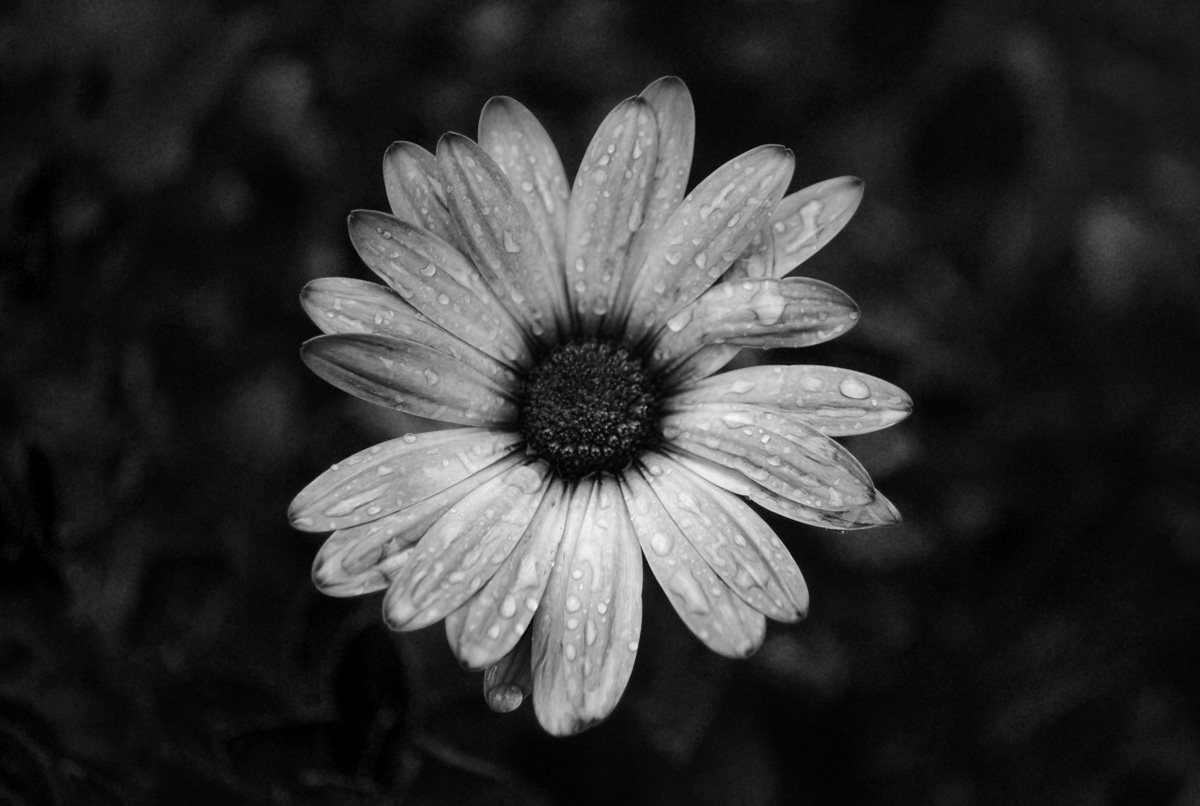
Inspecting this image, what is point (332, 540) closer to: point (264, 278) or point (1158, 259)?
point (264, 278)

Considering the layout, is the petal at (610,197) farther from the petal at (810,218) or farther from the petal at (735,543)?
the petal at (735,543)

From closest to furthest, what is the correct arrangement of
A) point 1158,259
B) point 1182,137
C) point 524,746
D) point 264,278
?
point 524,746, point 264,278, point 1158,259, point 1182,137

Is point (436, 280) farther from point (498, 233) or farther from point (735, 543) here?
point (735, 543)

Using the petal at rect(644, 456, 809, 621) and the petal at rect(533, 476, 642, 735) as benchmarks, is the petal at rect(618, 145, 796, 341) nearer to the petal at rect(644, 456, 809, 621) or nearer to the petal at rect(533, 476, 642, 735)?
the petal at rect(644, 456, 809, 621)

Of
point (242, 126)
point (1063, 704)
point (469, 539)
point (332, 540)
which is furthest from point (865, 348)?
point (242, 126)

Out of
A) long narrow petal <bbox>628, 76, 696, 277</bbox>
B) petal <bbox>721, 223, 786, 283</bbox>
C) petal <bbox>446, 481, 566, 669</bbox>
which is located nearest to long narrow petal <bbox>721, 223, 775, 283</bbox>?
petal <bbox>721, 223, 786, 283</bbox>
